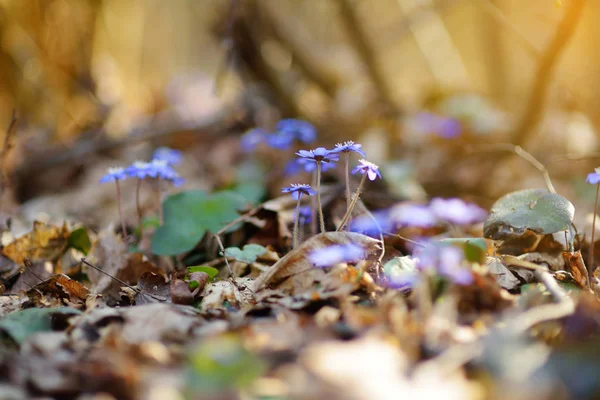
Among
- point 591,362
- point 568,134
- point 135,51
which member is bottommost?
point 568,134

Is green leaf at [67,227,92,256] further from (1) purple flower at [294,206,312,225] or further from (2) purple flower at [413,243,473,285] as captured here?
(2) purple flower at [413,243,473,285]

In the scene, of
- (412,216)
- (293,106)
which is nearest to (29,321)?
(412,216)

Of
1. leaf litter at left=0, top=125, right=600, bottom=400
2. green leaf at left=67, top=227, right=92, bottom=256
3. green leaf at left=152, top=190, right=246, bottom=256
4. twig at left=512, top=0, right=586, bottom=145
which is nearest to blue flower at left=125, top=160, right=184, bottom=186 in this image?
leaf litter at left=0, top=125, right=600, bottom=400

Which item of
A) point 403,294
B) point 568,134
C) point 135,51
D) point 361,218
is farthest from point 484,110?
point 135,51

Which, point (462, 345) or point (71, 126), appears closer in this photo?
point (462, 345)

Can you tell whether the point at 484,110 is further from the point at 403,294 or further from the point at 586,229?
the point at 403,294

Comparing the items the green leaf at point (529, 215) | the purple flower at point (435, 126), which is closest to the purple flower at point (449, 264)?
the green leaf at point (529, 215)

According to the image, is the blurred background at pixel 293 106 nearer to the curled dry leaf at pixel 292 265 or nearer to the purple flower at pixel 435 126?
the purple flower at pixel 435 126
